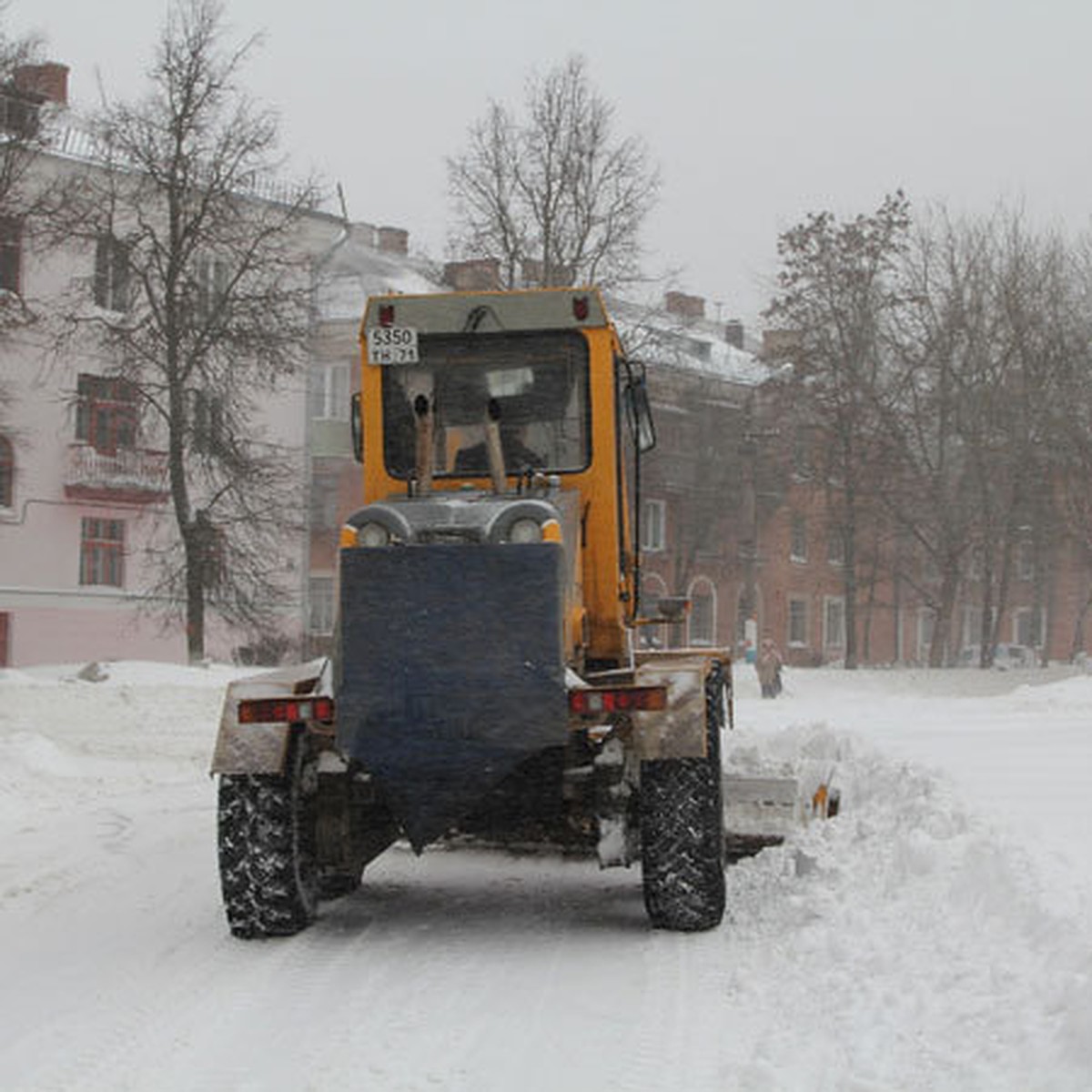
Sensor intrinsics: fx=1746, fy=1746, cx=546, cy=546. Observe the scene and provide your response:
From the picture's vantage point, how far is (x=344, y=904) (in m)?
9.53

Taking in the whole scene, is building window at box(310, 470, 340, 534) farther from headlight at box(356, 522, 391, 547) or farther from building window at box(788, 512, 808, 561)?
headlight at box(356, 522, 391, 547)

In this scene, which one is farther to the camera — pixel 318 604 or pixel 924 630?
pixel 924 630

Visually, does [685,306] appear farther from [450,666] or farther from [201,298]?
[450,666]

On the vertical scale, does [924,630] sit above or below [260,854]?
below

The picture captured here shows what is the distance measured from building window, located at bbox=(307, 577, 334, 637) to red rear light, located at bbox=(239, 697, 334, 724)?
35.1 meters

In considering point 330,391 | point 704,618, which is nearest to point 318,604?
point 330,391

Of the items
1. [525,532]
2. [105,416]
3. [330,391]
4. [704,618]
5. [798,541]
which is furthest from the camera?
[798,541]

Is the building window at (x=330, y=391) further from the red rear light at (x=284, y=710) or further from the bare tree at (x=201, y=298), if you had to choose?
the red rear light at (x=284, y=710)

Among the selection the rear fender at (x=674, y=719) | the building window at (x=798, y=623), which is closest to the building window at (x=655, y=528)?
the building window at (x=798, y=623)

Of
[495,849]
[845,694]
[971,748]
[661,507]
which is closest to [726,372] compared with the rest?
[661,507]

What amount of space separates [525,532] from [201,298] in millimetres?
24483

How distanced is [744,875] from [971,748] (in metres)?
5.60

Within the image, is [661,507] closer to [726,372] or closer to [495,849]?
[726,372]

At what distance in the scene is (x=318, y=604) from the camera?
47.2m
